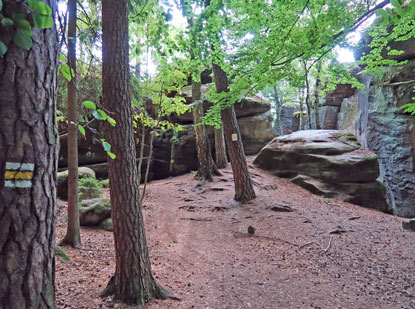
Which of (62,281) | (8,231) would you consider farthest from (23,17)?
(62,281)

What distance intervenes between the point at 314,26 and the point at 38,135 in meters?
5.27

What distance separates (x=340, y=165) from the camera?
395 inches

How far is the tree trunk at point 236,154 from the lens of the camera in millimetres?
8055

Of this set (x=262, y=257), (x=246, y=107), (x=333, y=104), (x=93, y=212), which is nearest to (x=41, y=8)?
(x=262, y=257)

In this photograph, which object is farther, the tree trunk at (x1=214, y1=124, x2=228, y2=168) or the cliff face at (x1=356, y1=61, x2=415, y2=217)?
the tree trunk at (x1=214, y1=124, x2=228, y2=168)

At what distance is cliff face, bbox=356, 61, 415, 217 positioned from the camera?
1044 centimetres

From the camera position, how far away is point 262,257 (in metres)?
5.19

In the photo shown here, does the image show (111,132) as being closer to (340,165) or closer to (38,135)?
(38,135)

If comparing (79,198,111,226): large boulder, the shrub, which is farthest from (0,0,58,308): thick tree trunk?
the shrub

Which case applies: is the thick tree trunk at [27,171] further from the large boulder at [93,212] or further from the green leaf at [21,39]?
the large boulder at [93,212]

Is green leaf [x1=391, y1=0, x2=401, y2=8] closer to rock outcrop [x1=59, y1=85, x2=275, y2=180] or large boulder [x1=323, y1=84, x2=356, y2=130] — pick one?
rock outcrop [x1=59, y1=85, x2=275, y2=180]

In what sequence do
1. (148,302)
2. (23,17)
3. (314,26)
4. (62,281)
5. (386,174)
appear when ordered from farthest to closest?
(386,174), (314,26), (62,281), (148,302), (23,17)

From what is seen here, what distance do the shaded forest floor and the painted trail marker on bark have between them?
273 cm

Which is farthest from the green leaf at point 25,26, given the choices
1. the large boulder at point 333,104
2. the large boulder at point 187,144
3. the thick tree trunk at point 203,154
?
the large boulder at point 333,104
